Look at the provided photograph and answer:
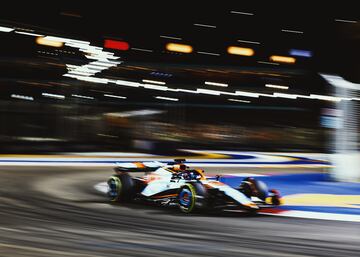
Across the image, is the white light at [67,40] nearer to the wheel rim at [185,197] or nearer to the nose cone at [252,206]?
the wheel rim at [185,197]

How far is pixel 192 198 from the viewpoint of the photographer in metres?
9.16

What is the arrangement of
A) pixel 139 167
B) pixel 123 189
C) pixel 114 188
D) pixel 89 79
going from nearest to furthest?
1. pixel 123 189
2. pixel 114 188
3. pixel 139 167
4. pixel 89 79

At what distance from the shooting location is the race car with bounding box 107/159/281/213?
361 inches

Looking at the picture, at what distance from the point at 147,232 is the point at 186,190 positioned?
80.7 inches

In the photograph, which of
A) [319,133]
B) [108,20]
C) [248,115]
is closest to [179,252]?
[108,20]

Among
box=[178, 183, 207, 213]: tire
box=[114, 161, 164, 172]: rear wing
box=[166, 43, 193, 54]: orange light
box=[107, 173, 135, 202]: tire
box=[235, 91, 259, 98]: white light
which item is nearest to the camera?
box=[178, 183, 207, 213]: tire

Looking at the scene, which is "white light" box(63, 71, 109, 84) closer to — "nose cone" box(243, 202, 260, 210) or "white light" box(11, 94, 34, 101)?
"white light" box(11, 94, 34, 101)

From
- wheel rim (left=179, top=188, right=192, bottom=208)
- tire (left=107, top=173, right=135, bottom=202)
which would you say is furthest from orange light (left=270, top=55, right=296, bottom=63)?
wheel rim (left=179, top=188, right=192, bottom=208)

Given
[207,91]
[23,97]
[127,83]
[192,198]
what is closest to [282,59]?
[207,91]

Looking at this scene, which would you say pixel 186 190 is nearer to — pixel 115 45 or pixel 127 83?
pixel 115 45

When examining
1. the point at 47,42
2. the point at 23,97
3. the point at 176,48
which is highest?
the point at 176,48

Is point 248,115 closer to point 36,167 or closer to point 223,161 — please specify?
point 223,161

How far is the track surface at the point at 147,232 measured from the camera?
6227mm

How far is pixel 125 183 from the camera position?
34.6 feet
